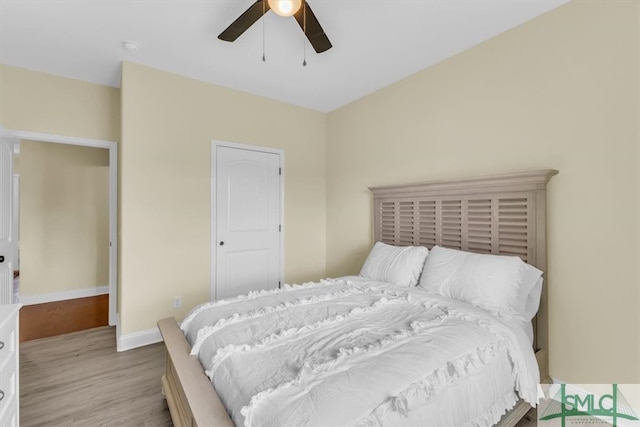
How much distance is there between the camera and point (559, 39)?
199 centimetres

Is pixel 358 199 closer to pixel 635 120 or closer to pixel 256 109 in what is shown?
pixel 256 109

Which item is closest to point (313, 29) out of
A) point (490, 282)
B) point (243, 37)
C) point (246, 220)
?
point (243, 37)

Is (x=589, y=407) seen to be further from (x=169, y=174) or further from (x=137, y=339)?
(x=169, y=174)

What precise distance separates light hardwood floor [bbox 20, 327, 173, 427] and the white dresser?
Result: 0.45m

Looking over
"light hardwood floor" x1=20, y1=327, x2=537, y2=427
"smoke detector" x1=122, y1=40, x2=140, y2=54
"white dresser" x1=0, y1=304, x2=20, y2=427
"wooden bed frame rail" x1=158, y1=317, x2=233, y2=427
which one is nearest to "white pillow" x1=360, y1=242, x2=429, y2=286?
"light hardwood floor" x1=20, y1=327, x2=537, y2=427

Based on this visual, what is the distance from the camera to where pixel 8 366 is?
4.55 ft

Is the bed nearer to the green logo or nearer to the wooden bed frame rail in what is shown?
the wooden bed frame rail

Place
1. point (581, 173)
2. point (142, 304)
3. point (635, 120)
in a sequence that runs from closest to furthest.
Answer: point (635, 120) → point (581, 173) → point (142, 304)

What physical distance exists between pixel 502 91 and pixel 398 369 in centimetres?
223

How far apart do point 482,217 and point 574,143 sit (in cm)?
75

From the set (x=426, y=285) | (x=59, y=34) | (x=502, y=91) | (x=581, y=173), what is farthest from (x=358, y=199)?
(x=59, y=34)

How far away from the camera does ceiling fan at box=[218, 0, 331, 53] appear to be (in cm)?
154

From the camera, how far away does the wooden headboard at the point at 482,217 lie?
204cm

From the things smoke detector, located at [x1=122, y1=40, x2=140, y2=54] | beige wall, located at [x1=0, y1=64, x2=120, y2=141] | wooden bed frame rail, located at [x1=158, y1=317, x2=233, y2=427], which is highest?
smoke detector, located at [x1=122, y1=40, x2=140, y2=54]
